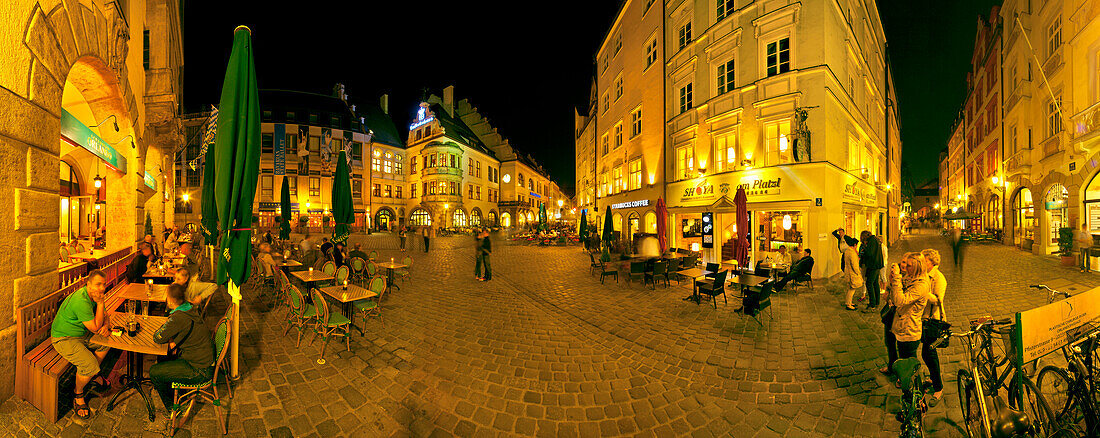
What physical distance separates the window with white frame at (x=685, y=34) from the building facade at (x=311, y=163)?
34.6 m

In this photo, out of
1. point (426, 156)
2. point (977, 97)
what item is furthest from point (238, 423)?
point (977, 97)

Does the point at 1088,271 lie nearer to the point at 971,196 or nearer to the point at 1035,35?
the point at 1035,35

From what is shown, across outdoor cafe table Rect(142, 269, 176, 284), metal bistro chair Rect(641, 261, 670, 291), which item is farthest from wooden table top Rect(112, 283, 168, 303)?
metal bistro chair Rect(641, 261, 670, 291)

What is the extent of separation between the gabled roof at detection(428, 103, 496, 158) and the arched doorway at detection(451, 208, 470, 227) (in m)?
8.87

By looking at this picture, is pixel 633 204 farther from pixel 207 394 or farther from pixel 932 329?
pixel 207 394

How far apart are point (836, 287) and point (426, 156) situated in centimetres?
Answer: 4208

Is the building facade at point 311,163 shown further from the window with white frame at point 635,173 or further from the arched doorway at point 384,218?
the window with white frame at point 635,173

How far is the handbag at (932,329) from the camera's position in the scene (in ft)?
12.0

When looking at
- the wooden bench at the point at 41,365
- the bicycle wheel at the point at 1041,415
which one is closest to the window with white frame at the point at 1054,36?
the bicycle wheel at the point at 1041,415

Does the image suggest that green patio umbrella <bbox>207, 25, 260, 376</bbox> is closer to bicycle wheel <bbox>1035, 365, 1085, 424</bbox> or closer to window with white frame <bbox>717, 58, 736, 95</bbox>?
bicycle wheel <bbox>1035, 365, 1085, 424</bbox>

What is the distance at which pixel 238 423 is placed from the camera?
3559mm

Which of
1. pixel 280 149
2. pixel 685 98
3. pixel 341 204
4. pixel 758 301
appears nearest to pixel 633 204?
pixel 685 98

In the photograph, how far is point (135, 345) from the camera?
3.67m

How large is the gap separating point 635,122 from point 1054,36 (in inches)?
676
